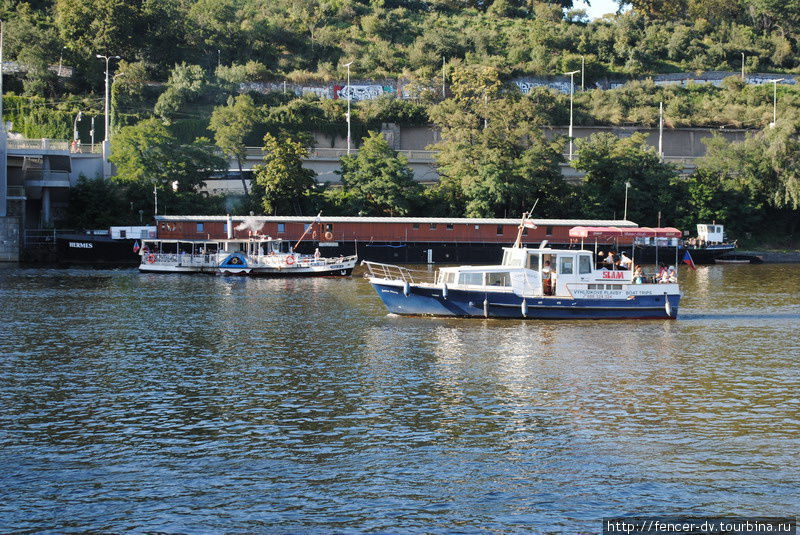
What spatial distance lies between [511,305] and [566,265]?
12.8 ft

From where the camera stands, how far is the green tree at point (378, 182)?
108 meters

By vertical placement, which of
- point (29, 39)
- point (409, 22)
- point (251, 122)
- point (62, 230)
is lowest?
point (62, 230)

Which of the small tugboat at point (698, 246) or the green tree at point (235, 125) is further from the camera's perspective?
the green tree at point (235, 125)

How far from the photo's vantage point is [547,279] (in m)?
54.7


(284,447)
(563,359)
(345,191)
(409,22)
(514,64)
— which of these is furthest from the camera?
(409,22)

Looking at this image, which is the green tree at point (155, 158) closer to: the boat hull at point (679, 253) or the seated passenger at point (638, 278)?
the boat hull at point (679, 253)

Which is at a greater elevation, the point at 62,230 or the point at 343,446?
the point at 62,230

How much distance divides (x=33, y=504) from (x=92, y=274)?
5885 centimetres

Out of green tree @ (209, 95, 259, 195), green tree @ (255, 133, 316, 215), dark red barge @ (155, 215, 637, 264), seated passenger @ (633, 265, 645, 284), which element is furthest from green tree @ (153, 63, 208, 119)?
seated passenger @ (633, 265, 645, 284)

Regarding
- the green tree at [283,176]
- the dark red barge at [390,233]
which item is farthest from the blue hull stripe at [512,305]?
the green tree at [283,176]

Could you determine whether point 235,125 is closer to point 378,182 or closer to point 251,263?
point 378,182

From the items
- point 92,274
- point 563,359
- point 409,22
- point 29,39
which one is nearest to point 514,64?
point 409,22

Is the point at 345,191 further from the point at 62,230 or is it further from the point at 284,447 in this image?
the point at 284,447

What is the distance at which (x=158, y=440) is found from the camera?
28.6 m
